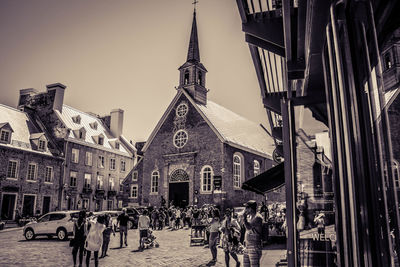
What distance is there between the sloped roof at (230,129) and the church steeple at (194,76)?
822 millimetres

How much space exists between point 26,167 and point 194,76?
18522 mm

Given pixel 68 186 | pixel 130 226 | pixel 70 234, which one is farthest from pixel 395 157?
pixel 68 186

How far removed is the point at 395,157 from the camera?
1612 mm

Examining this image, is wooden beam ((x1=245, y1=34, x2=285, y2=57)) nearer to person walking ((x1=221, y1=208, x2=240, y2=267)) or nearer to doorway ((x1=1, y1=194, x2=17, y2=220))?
person walking ((x1=221, y1=208, x2=240, y2=267))

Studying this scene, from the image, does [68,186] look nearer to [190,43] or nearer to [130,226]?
[130,226]

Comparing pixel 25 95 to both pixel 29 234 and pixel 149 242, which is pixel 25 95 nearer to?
pixel 29 234

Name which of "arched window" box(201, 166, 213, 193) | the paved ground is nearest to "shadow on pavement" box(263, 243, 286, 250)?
the paved ground

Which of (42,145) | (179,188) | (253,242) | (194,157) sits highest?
(42,145)

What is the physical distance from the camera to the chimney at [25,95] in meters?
38.3

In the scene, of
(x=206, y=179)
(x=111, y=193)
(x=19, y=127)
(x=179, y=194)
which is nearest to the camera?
(x=206, y=179)

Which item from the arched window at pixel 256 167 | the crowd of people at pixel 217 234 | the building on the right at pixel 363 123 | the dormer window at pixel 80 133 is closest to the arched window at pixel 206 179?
the arched window at pixel 256 167

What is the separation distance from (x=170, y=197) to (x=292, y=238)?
25447 mm

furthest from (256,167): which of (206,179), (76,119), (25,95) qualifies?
(25,95)

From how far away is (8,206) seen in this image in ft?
93.7
